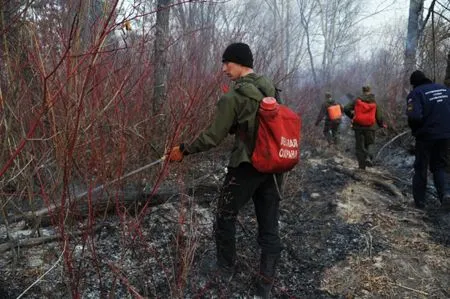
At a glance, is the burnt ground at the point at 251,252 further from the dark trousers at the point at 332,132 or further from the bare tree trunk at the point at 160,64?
the dark trousers at the point at 332,132

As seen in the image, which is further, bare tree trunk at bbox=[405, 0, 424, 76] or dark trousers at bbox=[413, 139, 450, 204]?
A: bare tree trunk at bbox=[405, 0, 424, 76]

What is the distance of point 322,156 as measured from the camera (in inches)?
312

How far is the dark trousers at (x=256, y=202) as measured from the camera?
2.68 m

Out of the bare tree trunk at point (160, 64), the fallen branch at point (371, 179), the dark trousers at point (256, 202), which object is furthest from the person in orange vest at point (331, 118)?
the dark trousers at point (256, 202)

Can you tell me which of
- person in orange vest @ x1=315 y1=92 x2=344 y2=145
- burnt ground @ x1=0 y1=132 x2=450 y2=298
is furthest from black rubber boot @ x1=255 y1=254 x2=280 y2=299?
person in orange vest @ x1=315 y1=92 x2=344 y2=145

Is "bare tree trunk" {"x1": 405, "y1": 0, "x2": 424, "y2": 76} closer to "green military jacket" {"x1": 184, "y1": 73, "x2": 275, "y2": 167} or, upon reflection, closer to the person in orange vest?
the person in orange vest

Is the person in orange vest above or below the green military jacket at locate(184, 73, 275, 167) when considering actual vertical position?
below

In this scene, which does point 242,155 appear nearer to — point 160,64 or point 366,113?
point 160,64

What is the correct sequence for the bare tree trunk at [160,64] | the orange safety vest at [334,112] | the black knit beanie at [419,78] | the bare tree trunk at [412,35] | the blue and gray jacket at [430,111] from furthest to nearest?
the orange safety vest at [334,112], the bare tree trunk at [412,35], the bare tree trunk at [160,64], the black knit beanie at [419,78], the blue and gray jacket at [430,111]

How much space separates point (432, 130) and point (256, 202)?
2544mm

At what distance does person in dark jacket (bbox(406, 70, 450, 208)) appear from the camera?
4.32 meters

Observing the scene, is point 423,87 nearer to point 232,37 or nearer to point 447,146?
point 447,146

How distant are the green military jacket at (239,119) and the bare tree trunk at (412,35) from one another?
8058mm

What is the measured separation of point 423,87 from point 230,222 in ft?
9.90
